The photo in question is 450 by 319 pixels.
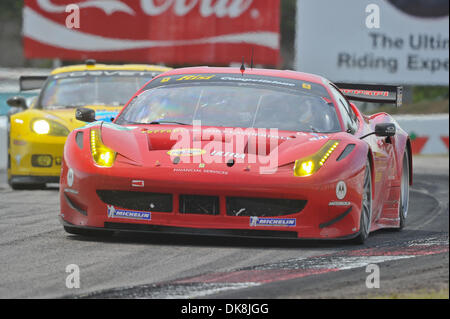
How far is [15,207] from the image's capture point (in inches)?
399

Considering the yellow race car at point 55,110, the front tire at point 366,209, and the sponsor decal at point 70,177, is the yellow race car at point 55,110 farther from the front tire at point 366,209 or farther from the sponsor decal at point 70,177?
the front tire at point 366,209

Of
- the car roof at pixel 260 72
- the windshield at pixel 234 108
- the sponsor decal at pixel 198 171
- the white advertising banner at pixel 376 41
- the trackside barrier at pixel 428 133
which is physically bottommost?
the trackside barrier at pixel 428 133

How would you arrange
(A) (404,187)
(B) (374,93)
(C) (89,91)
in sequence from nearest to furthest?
1. (A) (404,187)
2. (B) (374,93)
3. (C) (89,91)

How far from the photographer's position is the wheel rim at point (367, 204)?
7840 mm

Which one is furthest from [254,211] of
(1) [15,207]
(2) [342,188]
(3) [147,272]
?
(1) [15,207]

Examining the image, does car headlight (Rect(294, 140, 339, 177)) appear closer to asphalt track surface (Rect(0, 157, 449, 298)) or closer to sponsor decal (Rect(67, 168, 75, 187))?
asphalt track surface (Rect(0, 157, 449, 298))

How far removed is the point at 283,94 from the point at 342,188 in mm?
1304

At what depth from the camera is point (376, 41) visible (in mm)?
29828

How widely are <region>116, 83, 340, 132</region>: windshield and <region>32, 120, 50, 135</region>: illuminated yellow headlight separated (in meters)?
4.00

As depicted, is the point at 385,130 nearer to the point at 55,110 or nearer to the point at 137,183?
the point at 137,183

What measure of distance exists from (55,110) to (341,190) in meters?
6.16

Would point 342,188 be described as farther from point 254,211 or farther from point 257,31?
point 257,31

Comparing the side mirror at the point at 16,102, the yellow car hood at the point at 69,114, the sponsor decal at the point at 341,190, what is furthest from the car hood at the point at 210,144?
the side mirror at the point at 16,102

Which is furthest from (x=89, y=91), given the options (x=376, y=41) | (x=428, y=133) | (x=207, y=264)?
(x=376, y=41)
